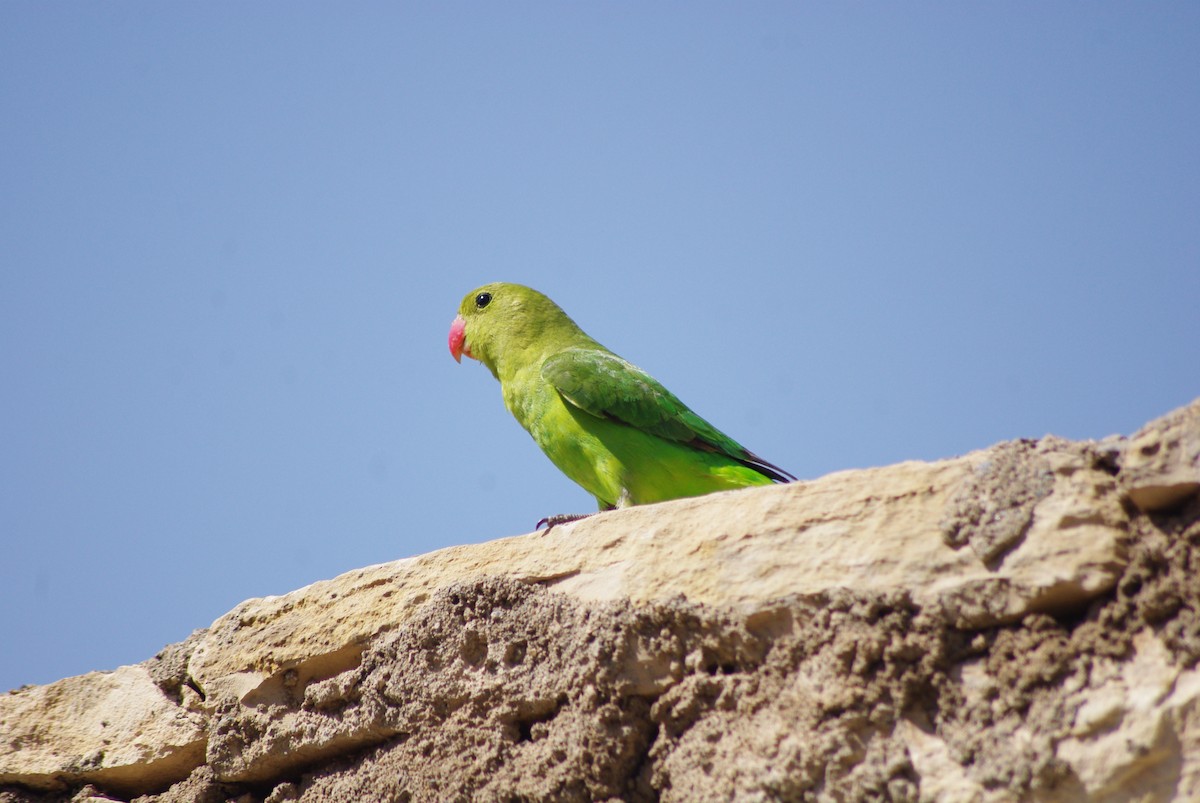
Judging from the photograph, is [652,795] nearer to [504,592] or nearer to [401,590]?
[504,592]

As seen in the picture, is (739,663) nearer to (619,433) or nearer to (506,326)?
(619,433)

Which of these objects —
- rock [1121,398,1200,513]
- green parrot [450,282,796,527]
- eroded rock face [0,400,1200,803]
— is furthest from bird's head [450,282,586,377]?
rock [1121,398,1200,513]

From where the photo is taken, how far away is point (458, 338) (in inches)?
271

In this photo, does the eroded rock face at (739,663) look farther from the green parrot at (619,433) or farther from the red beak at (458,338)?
the red beak at (458,338)

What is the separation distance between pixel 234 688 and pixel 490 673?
1020mm

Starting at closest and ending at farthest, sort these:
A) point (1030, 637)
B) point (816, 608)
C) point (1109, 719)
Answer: point (1109, 719) < point (1030, 637) < point (816, 608)

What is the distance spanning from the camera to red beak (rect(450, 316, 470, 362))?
6824 millimetres

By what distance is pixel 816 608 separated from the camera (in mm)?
2547

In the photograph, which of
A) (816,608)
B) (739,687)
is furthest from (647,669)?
(816,608)

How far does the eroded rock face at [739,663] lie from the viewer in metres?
2.17

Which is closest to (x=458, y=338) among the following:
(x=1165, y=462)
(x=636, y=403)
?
(x=636, y=403)

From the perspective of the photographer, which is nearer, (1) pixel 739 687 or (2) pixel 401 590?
(1) pixel 739 687

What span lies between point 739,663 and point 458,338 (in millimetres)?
A: 4525

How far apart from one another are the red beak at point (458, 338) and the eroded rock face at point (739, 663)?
3320mm
